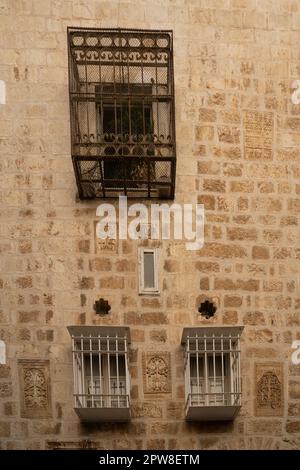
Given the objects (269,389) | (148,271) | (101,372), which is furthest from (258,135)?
(101,372)

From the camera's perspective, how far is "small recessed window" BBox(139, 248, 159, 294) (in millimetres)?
12383

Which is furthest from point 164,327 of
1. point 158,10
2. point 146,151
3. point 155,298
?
point 158,10

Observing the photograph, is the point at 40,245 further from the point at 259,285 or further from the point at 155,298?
the point at 259,285

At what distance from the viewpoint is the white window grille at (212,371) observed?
12.0 metres

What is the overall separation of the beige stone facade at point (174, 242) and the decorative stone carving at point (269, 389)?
17 mm

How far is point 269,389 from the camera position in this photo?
1232cm

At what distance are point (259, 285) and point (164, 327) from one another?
116 centimetres

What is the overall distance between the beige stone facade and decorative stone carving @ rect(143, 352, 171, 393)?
0.08 feet

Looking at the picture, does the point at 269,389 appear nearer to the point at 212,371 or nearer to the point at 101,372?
the point at 212,371

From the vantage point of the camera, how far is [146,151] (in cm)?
1226

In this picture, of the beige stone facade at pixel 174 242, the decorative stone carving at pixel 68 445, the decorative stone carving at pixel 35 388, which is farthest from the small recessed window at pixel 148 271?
the decorative stone carving at pixel 68 445

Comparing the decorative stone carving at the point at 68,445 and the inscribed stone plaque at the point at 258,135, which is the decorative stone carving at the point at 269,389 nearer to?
the decorative stone carving at the point at 68,445

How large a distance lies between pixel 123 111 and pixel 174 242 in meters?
1.53
